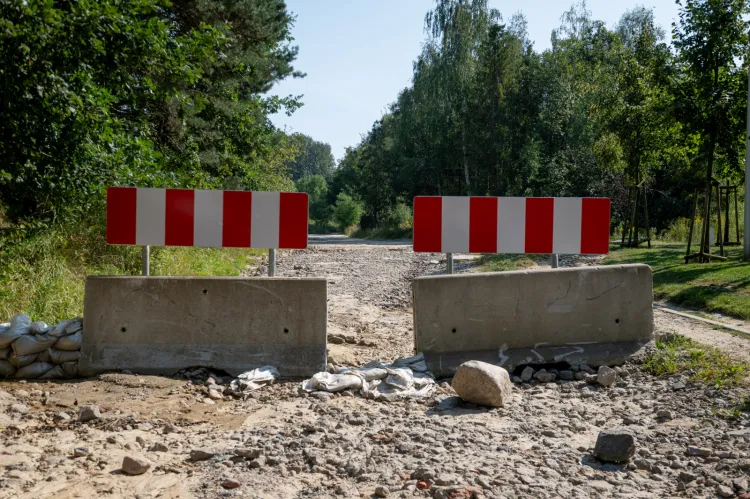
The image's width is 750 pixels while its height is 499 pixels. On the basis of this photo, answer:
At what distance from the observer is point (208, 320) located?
5.89m

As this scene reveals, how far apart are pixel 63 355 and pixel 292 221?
2333 millimetres

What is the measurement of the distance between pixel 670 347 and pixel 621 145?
1992 centimetres

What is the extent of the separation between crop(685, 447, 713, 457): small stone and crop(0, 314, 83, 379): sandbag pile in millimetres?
4874

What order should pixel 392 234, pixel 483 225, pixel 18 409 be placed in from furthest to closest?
pixel 392 234, pixel 483 225, pixel 18 409

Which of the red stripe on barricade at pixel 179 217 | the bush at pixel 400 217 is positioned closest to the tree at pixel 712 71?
the red stripe on barricade at pixel 179 217

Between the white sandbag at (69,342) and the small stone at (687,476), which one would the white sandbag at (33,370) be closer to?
the white sandbag at (69,342)

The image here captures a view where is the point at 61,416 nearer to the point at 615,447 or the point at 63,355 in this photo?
the point at 63,355

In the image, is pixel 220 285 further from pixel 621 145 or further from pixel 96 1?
pixel 621 145

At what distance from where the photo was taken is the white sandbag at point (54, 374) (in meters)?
5.69

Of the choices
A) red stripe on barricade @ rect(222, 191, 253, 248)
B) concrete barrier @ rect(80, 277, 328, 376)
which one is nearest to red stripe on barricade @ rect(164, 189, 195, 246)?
red stripe on barricade @ rect(222, 191, 253, 248)

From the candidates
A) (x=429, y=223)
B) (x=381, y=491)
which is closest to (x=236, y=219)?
(x=429, y=223)

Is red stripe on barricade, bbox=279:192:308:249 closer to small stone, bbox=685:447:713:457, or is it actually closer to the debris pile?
the debris pile

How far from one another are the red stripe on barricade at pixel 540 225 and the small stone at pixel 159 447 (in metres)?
3.85

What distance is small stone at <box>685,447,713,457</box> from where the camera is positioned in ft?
12.5
